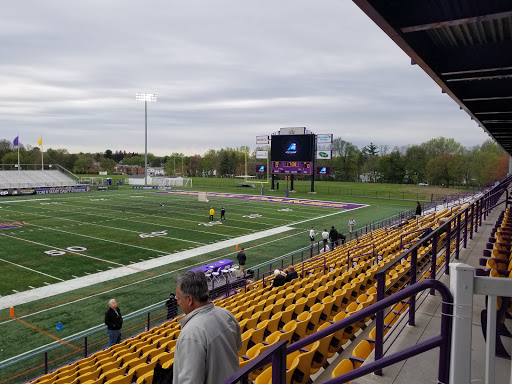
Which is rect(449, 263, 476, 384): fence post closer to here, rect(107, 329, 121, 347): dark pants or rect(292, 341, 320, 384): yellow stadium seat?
rect(292, 341, 320, 384): yellow stadium seat

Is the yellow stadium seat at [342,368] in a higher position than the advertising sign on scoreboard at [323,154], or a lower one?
lower

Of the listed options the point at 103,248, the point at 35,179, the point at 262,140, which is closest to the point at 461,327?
the point at 103,248

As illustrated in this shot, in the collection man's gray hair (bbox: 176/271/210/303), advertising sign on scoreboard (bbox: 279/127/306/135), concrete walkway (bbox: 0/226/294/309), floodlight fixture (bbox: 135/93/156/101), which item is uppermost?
floodlight fixture (bbox: 135/93/156/101)

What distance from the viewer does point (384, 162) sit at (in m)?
110

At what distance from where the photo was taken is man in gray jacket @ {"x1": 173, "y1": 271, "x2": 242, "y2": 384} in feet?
7.93

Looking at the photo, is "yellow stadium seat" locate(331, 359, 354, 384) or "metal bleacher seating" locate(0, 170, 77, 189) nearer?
"yellow stadium seat" locate(331, 359, 354, 384)

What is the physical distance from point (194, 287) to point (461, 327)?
5.53 feet

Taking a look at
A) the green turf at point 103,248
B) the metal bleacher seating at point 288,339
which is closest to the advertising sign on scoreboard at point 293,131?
the green turf at point 103,248

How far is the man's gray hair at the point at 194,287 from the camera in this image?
272 centimetres

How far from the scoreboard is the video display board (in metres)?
0.60

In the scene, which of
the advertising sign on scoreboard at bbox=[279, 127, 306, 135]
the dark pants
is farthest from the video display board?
the dark pants

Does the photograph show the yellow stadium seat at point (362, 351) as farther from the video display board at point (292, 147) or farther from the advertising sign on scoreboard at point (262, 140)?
the advertising sign on scoreboard at point (262, 140)

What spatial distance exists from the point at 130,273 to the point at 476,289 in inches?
708

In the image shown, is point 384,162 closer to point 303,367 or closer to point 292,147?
point 292,147
